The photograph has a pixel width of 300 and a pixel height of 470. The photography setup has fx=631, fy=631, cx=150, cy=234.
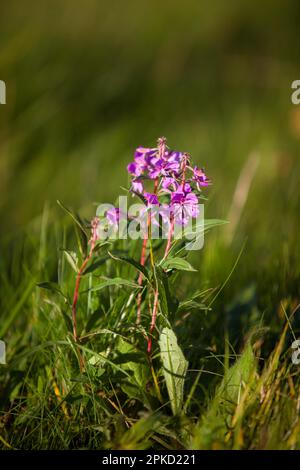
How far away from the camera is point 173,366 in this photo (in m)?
1.14

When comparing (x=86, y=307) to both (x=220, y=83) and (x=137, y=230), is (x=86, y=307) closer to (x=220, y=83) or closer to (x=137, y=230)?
(x=137, y=230)

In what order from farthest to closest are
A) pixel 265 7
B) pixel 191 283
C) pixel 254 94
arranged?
pixel 265 7
pixel 254 94
pixel 191 283

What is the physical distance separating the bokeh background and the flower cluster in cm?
38

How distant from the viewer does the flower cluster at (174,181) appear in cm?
109

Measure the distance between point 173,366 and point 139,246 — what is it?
21.8 inches

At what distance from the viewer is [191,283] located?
1.55m

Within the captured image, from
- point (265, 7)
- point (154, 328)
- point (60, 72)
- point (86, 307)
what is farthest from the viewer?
point (265, 7)

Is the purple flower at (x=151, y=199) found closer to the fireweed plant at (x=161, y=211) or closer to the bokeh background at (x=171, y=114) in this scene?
the fireweed plant at (x=161, y=211)

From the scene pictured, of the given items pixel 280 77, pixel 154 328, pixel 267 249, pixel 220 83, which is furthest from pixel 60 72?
pixel 154 328

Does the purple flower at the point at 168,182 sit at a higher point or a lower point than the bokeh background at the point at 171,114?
lower

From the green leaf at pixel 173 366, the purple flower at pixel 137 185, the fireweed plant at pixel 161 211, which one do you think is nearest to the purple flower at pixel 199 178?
Result: the fireweed plant at pixel 161 211

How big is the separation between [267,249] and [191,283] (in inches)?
15.1

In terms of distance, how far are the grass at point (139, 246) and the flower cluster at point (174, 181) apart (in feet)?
0.47

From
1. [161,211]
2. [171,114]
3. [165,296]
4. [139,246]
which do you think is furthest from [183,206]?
[171,114]
